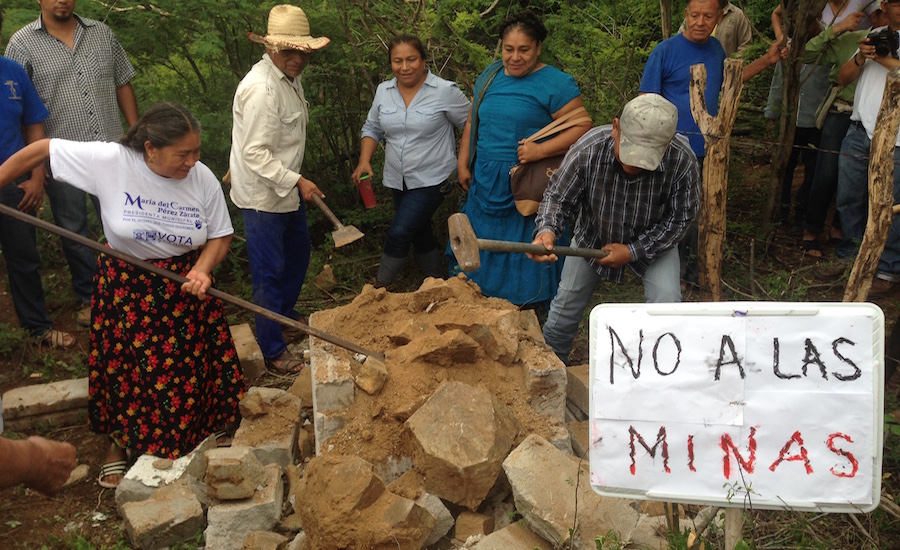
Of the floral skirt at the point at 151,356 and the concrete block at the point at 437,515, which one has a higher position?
the floral skirt at the point at 151,356

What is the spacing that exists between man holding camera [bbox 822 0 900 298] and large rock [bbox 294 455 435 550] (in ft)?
11.9

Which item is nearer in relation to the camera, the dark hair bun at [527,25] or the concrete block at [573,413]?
the concrete block at [573,413]

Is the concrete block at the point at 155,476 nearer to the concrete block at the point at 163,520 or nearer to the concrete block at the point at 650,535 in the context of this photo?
the concrete block at the point at 163,520

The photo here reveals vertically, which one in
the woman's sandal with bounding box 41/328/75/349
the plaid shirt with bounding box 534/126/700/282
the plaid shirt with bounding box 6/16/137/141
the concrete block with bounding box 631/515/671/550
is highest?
the plaid shirt with bounding box 6/16/137/141

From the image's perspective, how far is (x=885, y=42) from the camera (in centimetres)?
474

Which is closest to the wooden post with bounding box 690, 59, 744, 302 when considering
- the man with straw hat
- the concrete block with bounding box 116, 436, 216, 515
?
the man with straw hat

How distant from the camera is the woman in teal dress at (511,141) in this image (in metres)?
4.77

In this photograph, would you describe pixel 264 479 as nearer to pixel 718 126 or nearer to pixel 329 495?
pixel 329 495

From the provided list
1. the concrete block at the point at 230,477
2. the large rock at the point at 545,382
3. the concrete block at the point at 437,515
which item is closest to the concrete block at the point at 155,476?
the concrete block at the point at 230,477

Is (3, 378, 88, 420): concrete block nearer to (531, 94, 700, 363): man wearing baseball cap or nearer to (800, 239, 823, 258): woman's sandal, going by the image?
(531, 94, 700, 363): man wearing baseball cap

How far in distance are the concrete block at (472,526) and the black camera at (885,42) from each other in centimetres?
384

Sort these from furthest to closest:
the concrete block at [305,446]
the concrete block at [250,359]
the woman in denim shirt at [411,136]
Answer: the woman in denim shirt at [411,136], the concrete block at [250,359], the concrete block at [305,446]

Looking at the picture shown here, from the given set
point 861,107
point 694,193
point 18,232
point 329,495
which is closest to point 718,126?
point 694,193

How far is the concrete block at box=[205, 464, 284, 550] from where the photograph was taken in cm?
340
